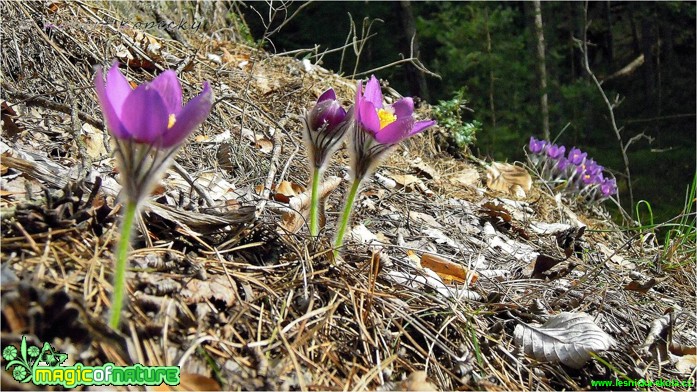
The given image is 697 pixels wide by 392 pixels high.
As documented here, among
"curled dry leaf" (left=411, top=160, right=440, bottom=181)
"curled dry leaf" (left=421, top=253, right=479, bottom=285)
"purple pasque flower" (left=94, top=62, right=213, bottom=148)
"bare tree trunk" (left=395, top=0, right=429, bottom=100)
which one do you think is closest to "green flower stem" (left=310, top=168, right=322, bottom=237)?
"curled dry leaf" (left=421, top=253, right=479, bottom=285)

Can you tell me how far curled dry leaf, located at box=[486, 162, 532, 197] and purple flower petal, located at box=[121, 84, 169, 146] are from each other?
8.13 ft

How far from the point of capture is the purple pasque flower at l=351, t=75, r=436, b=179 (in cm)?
132

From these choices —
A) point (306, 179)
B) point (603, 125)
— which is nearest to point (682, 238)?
point (306, 179)

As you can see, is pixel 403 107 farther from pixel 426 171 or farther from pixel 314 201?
pixel 426 171

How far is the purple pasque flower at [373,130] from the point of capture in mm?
1322

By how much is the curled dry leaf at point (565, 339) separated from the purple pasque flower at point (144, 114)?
94cm

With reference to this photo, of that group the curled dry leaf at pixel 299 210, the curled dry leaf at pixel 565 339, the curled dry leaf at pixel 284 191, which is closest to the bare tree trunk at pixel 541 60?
the curled dry leaf at pixel 284 191

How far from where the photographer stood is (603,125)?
1513 cm

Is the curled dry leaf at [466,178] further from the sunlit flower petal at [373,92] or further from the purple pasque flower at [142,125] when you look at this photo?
the purple pasque flower at [142,125]

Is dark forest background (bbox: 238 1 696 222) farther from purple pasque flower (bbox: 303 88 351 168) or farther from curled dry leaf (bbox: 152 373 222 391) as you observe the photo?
curled dry leaf (bbox: 152 373 222 391)

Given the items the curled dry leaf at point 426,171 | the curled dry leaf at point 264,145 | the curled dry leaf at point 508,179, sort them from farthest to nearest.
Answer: the curled dry leaf at point 508,179
the curled dry leaf at point 426,171
the curled dry leaf at point 264,145

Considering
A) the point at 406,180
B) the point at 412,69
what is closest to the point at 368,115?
the point at 406,180

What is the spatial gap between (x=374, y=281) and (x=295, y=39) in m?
11.3

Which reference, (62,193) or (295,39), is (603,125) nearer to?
(295,39)
